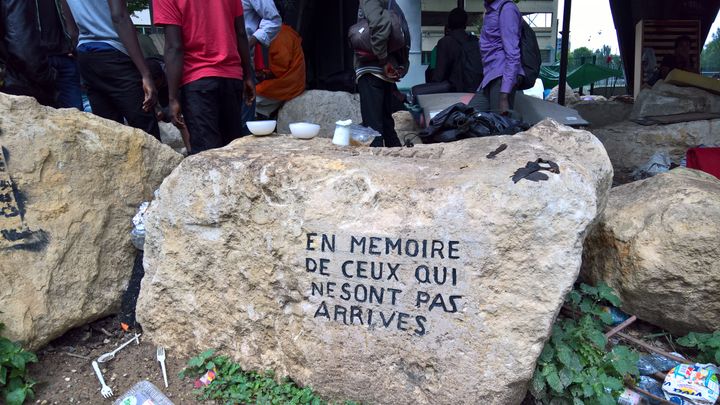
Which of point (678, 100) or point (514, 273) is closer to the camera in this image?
point (514, 273)

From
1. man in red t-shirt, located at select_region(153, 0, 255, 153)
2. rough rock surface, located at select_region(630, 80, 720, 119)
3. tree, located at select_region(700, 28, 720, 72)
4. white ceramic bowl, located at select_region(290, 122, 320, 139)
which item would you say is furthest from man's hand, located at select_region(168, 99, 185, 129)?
tree, located at select_region(700, 28, 720, 72)

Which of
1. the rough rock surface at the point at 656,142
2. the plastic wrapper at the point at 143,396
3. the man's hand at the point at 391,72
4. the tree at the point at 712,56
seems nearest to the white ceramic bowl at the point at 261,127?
the man's hand at the point at 391,72

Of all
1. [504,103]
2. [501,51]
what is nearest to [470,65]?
[501,51]

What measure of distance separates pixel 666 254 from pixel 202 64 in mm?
2623

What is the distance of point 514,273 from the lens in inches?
83.0

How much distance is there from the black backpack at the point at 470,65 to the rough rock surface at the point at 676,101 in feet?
7.49

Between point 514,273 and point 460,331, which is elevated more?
point 514,273

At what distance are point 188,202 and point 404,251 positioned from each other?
1.07 m

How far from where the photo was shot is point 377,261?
2.26m

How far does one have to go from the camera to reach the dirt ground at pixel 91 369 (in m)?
2.52

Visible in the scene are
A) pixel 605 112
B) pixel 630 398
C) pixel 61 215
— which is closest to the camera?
pixel 630 398

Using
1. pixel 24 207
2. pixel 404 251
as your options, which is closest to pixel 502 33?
pixel 404 251

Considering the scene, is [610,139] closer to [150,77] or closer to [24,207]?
[150,77]

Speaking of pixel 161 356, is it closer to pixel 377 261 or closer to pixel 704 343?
pixel 377 261
